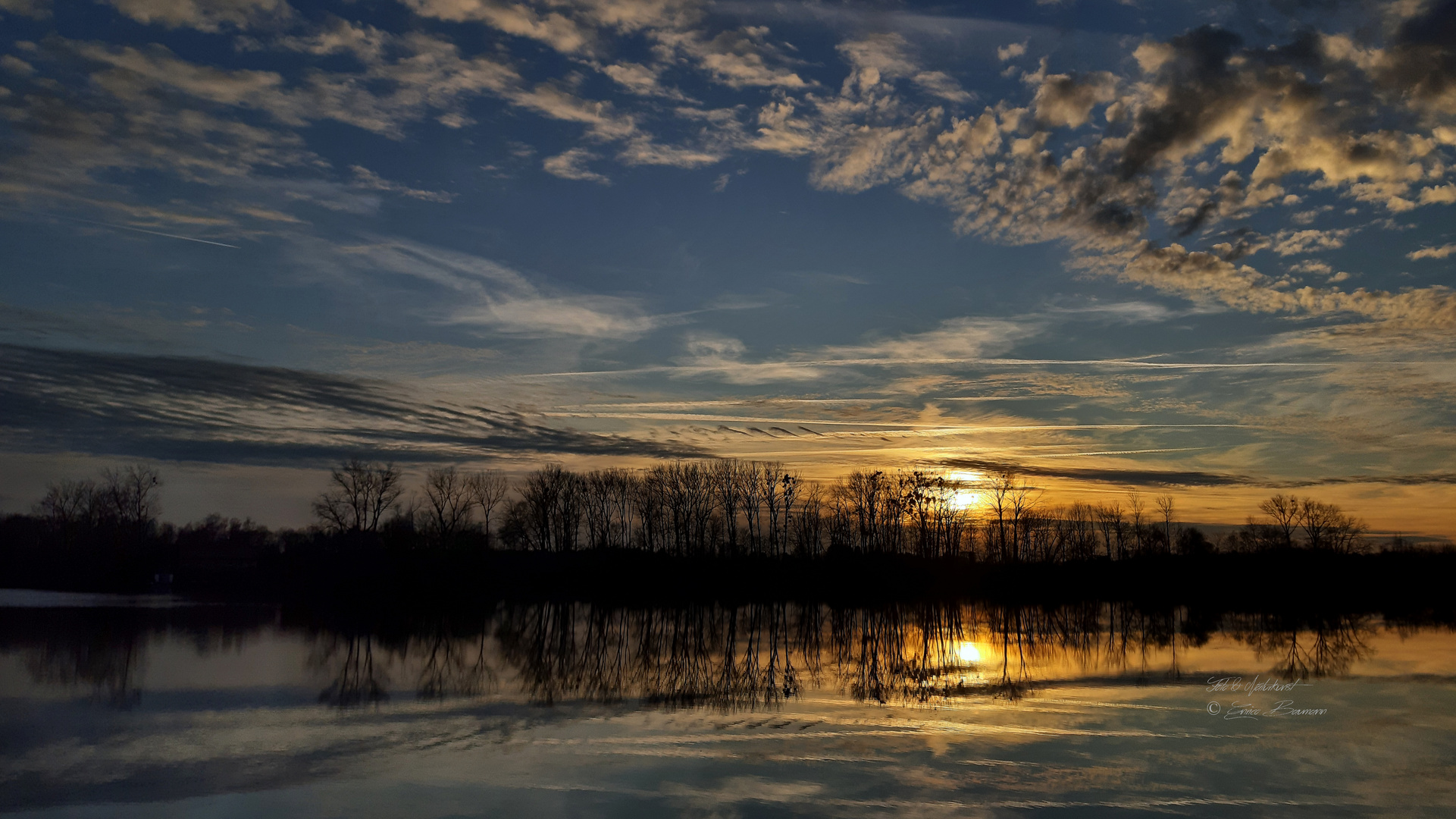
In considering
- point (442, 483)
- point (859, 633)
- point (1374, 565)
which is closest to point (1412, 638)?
point (859, 633)

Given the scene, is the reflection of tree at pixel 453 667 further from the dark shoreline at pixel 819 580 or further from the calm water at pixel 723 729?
the dark shoreline at pixel 819 580

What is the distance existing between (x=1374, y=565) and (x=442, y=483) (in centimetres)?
10061

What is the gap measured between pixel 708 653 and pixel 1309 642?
22.9m

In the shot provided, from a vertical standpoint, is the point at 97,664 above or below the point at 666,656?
above

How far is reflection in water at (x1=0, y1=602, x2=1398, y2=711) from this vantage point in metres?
19.4

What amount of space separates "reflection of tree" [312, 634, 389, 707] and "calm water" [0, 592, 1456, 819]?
17cm

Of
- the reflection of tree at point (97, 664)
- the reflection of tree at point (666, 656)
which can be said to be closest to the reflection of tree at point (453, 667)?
the reflection of tree at point (666, 656)

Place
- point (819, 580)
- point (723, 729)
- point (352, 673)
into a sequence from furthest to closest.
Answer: point (819, 580) → point (352, 673) → point (723, 729)

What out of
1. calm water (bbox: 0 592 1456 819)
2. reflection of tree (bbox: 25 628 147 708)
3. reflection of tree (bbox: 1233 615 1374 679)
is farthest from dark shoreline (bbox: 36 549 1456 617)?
calm water (bbox: 0 592 1456 819)

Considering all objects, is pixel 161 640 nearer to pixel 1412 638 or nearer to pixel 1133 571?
pixel 1412 638

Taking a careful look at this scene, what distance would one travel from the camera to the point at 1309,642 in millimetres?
30641

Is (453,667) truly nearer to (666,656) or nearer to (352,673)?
(352,673)

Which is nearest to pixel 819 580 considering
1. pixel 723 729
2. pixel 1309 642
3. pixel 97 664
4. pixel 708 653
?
pixel 1309 642

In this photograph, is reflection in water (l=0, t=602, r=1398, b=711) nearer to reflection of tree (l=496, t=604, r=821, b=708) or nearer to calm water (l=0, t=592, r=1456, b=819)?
reflection of tree (l=496, t=604, r=821, b=708)
